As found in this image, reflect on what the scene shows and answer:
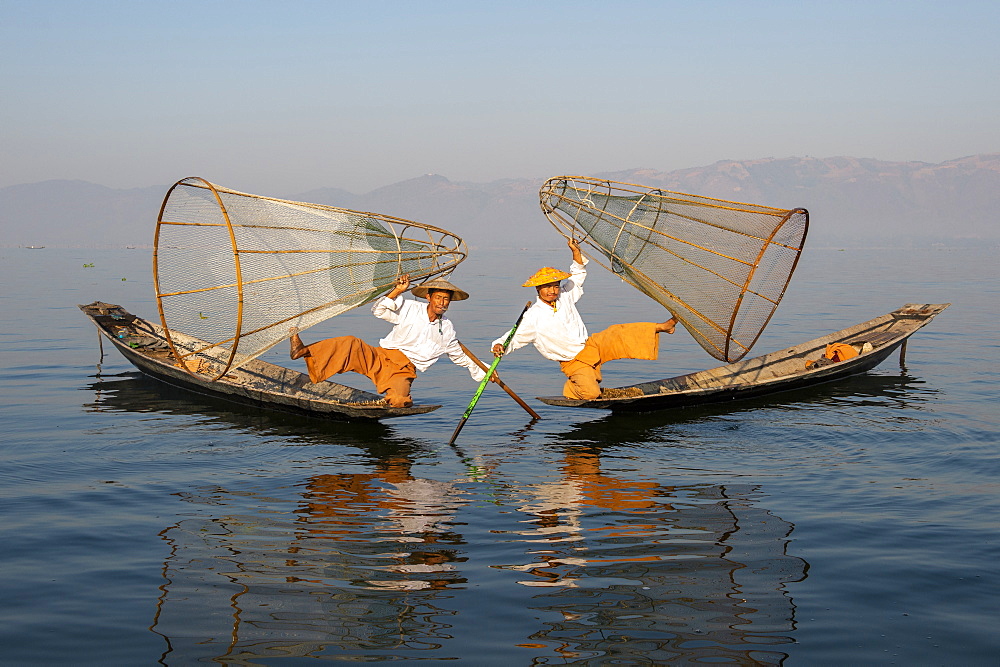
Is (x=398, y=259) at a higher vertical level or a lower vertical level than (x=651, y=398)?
higher

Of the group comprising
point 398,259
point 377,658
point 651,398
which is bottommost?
point 377,658

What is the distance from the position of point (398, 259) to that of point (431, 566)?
4117 millimetres

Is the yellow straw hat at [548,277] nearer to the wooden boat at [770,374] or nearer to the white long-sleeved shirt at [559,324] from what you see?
the white long-sleeved shirt at [559,324]

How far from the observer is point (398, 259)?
338 inches

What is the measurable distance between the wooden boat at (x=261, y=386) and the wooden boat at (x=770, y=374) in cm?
192

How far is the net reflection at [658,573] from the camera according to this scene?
4.26 m

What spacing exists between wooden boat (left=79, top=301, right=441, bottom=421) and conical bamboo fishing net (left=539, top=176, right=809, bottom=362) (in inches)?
106

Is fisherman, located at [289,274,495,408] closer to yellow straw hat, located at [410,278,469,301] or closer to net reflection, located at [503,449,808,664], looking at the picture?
yellow straw hat, located at [410,278,469,301]

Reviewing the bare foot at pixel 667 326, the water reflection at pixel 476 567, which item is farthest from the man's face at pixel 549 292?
the water reflection at pixel 476 567

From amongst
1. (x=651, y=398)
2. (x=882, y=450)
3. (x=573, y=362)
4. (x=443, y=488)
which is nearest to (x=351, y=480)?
(x=443, y=488)

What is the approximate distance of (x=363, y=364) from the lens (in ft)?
29.3

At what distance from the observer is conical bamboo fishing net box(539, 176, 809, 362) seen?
8656mm

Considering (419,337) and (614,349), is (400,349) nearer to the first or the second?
(419,337)

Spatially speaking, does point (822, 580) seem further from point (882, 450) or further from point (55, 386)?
point (55, 386)
